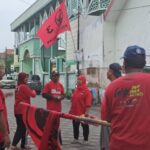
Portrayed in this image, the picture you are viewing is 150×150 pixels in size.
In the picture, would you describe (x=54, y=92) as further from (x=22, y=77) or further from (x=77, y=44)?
(x=77, y=44)

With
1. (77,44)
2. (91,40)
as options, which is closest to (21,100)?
(91,40)

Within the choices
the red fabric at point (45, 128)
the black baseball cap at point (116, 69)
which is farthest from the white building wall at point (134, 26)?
the red fabric at point (45, 128)

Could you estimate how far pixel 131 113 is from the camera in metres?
4.48

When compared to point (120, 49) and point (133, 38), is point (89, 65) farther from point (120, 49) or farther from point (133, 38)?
point (133, 38)

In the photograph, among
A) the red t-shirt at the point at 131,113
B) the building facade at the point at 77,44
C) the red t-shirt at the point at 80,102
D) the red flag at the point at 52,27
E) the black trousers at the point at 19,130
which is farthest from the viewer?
the building facade at the point at 77,44

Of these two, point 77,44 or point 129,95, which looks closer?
point 129,95

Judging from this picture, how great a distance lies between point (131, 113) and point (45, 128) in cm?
174

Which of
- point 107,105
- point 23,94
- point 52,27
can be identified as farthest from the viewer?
point 52,27

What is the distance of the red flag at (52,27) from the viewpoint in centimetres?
1959

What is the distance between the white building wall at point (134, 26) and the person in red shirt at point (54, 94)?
38.1 ft

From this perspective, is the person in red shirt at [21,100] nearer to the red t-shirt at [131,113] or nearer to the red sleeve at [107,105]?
the red sleeve at [107,105]

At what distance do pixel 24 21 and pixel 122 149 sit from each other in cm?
5908

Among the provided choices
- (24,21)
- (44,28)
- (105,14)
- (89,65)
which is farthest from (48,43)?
(24,21)

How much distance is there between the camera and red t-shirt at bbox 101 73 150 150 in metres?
4.43
